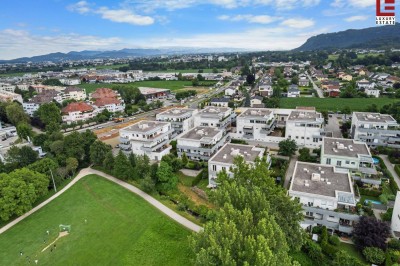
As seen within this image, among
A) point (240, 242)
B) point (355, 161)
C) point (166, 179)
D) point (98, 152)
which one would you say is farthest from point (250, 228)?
point (98, 152)

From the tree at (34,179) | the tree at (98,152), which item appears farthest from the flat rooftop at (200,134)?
the tree at (34,179)

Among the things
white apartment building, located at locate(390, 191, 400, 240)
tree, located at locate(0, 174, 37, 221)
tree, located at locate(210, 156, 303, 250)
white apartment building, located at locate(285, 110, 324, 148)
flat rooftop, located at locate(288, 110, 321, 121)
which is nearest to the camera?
tree, located at locate(210, 156, 303, 250)

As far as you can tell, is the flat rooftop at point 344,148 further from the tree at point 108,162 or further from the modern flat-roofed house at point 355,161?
the tree at point 108,162

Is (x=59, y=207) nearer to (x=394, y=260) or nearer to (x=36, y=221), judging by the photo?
(x=36, y=221)

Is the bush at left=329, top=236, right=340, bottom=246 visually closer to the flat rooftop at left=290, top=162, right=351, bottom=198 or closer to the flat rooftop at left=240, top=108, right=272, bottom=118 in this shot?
the flat rooftop at left=290, top=162, right=351, bottom=198

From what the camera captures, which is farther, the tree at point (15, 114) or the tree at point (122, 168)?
the tree at point (15, 114)

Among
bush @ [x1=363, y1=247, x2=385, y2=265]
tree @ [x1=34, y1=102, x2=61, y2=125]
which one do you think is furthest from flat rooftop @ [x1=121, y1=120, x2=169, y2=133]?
bush @ [x1=363, y1=247, x2=385, y2=265]
